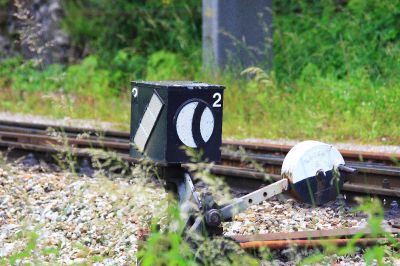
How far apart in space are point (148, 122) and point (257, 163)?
2.28 metres

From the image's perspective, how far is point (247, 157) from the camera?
15.6ft

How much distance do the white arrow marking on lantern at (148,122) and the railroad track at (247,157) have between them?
383mm

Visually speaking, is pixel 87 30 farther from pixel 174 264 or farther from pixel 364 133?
pixel 174 264

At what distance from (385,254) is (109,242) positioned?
150 cm

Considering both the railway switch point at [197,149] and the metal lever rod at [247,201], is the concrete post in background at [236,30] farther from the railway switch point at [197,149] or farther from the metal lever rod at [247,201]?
the metal lever rod at [247,201]

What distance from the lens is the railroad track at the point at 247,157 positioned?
20.2ft

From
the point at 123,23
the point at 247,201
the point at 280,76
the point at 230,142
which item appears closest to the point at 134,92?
the point at 247,201

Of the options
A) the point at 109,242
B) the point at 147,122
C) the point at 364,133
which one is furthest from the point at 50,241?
the point at 364,133

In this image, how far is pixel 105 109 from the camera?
11.5m

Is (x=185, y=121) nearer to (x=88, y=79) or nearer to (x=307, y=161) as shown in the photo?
(x=307, y=161)

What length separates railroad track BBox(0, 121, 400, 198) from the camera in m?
6.16

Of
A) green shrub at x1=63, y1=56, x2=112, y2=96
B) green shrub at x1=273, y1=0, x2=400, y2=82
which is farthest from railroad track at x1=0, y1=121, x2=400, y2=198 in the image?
green shrub at x1=273, y1=0, x2=400, y2=82

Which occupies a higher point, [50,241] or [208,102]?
[208,102]

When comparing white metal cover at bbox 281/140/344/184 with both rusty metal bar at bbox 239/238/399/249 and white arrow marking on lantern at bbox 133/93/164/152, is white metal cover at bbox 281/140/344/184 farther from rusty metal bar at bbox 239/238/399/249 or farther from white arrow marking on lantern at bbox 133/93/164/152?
white arrow marking on lantern at bbox 133/93/164/152
